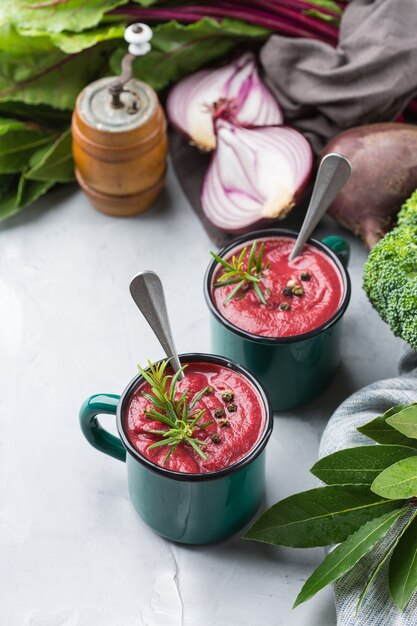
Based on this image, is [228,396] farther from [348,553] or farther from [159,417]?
[348,553]

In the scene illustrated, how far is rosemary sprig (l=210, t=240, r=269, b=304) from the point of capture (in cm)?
168

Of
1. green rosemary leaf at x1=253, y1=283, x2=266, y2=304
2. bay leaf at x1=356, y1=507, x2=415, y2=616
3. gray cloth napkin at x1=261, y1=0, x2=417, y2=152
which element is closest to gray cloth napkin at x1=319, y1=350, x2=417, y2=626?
bay leaf at x1=356, y1=507, x2=415, y2=616

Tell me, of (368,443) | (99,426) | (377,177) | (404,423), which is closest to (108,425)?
(99,426)

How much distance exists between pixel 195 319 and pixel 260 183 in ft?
1.07

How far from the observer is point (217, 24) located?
7.24 feet

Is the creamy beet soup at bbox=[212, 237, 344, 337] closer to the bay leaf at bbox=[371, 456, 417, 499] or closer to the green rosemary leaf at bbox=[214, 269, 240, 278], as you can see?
the green rosemary leaf at bbox=[214, 269, 240, 278]

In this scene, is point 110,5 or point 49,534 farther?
point 110,5

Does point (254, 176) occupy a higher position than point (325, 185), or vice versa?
point (325, 185)

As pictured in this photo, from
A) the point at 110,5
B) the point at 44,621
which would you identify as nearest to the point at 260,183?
the point at 110,5

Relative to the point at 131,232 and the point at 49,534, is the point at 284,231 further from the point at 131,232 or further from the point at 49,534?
the point at 49,534

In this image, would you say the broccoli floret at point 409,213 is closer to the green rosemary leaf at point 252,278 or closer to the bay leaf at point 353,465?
the green rosemary leaf at point 252,278

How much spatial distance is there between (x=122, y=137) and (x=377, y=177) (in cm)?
52

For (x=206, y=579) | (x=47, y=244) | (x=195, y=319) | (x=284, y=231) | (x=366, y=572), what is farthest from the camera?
(x=47, y=244)

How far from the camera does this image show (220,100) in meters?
2.17
